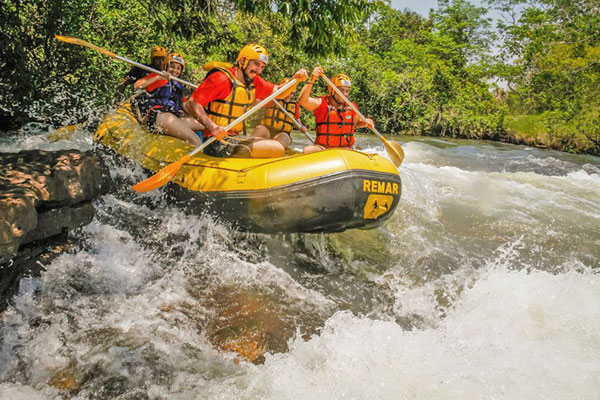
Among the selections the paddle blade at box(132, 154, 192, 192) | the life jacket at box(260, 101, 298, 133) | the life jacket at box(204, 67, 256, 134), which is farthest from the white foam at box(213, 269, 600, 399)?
the life jacket at box(260, 101, 298, 133)

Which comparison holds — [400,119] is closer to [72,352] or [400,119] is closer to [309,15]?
[309,15]

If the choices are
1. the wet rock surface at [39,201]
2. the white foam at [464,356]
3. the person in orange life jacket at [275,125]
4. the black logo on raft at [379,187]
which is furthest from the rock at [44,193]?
the black logo on raft at [379,187]

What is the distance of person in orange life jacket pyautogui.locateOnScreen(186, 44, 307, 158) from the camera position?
4.10 m

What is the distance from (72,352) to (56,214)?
44.4 inches

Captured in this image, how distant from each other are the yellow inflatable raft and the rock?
0.95 metres

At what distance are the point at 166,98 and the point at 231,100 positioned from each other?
1585mm

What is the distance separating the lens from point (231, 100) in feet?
13.8

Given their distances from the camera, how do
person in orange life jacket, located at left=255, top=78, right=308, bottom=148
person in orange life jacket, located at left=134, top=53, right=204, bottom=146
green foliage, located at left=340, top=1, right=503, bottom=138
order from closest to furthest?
person in orange life jacket, located at left=134, top=53, right=204, bottom=146
person in orange life jacket, located at left=255, top=78, right=308, bottom=148
green foliage, located at left=340, top=1, right=503, bottom=138

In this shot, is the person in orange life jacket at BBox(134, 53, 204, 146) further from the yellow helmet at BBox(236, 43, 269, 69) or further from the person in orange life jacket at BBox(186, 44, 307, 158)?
the yellow helmet at BBox(236, 43, 269, 69)

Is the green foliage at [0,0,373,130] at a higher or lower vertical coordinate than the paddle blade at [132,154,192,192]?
higher

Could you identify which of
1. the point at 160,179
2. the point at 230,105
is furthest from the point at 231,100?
the point at 160,179

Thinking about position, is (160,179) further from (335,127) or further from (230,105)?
(335,127)

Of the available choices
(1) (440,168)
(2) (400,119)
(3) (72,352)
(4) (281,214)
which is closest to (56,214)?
(3) (72,352)

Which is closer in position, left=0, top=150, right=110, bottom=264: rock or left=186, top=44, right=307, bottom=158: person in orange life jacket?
left=0, top=150, right=110, bottom=264: rock
